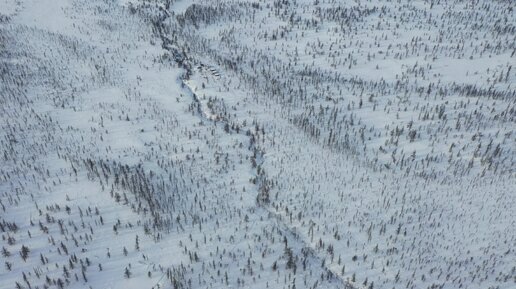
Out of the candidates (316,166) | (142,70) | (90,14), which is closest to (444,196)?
(316,166)

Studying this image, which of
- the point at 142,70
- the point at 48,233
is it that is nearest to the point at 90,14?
the point at 142,70

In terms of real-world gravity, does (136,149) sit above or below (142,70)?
below

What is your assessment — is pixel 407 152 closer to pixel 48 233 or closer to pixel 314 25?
pixel 48 233

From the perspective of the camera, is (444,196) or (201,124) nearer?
(444,196)

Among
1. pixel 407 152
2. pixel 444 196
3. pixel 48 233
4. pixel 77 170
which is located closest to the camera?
pixel 48 233

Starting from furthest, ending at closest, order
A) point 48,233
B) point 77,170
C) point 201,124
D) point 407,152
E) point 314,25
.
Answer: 1. point 314,25
2. point 201,124
3. point 407,152
4. point 77,170
5. point 48,233

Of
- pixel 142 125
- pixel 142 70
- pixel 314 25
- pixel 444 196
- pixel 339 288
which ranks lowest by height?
pixel 339 288

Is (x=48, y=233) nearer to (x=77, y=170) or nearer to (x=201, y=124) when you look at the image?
(x=77, y=170)
